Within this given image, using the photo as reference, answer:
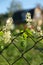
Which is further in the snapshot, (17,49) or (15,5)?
(15,5)

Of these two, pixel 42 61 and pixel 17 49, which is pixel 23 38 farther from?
pixel 42 61

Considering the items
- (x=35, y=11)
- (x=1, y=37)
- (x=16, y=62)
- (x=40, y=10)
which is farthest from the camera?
(x=40, y=10)

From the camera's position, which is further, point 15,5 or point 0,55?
point 15,5

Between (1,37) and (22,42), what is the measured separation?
0.11m

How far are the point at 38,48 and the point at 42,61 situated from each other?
0.31 feet

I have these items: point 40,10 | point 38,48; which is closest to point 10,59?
point 38,48

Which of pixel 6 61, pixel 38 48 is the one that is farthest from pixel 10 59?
pixel 38 48

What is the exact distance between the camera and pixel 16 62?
128 cm

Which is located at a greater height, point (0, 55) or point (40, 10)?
point (0, 55)

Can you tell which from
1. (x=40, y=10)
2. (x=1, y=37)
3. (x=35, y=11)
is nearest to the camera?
(x=1, y=37)

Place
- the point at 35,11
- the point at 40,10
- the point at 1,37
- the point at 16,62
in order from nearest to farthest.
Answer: the point at 16,62, the point at 1,37, the point at 35,11, the point at 40,10

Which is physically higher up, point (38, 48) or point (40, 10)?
point (38, 48)

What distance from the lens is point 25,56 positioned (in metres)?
1.33

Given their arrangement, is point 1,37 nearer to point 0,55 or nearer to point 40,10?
point 0,55
